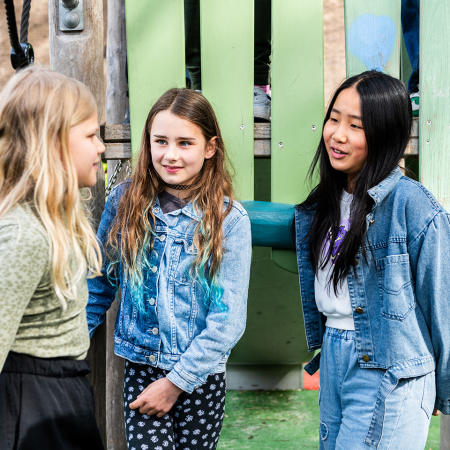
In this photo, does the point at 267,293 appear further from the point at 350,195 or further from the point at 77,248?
the point at 77,248

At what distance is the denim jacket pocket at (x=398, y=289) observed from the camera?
5.99ft

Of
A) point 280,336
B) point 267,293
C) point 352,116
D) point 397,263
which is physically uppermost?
point 352,116

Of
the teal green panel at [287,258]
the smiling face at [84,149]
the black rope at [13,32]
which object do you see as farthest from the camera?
the teal green panel at [287,258]

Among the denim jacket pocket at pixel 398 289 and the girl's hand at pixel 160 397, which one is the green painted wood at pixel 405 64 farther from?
the girl's hand at pixel 160 397

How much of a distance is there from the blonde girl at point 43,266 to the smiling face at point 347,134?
922 millimetres

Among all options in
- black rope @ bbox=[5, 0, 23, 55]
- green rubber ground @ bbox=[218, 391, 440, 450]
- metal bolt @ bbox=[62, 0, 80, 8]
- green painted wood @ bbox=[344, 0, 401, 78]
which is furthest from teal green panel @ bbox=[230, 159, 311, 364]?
black rope @ bbox=[5, 0, 23, 55]

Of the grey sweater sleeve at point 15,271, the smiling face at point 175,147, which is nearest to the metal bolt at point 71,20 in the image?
the smiling face at point 175,147

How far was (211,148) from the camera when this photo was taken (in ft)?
6.82

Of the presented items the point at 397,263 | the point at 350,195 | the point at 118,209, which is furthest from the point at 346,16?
the point at 118,209

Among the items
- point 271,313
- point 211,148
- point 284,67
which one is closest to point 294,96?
point 284,67

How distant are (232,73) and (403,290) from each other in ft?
3.78

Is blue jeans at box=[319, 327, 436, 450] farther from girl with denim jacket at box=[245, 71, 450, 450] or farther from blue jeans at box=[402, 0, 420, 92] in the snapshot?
blue jeans at box=[402, 0, 420, 92]

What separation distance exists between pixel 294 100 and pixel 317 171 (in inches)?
12.8

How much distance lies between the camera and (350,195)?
2051mm
